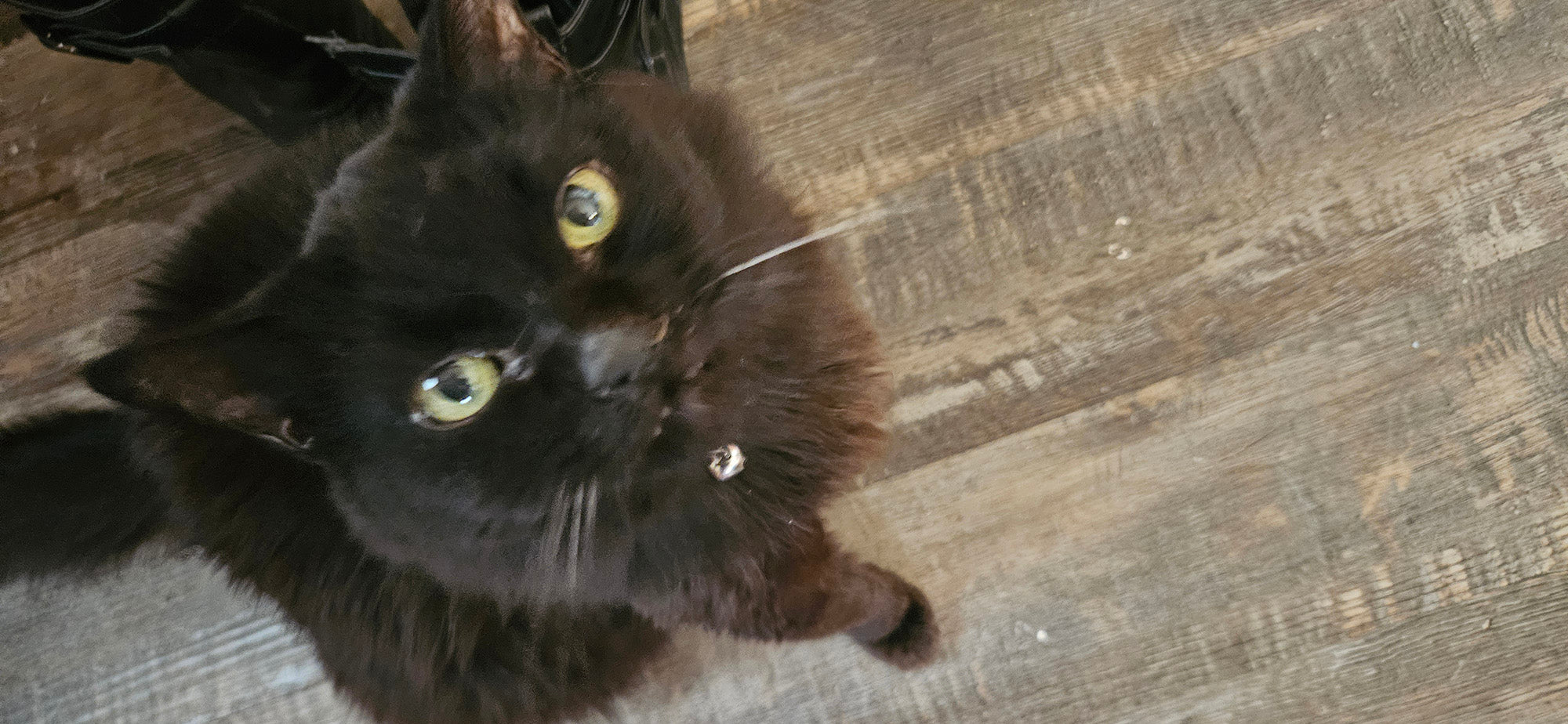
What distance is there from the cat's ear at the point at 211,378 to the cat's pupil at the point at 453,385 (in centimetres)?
17

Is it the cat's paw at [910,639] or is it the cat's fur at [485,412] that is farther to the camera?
the cat's paw at [910,639]

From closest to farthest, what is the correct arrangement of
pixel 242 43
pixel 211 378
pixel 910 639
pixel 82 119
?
pixel 211 378 → pixel 242 43 → pixel 910 639 → pixel 82 119

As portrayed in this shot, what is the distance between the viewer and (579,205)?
826mm

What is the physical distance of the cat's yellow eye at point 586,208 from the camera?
822mm

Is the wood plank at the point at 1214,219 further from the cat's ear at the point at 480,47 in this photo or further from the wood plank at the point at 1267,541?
→ the cat's ear at the point at 480,47

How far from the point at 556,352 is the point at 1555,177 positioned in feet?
5.76

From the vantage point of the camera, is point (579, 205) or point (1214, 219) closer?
point (579, 205)

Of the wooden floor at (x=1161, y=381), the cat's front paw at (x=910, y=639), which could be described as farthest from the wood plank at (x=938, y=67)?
the cat's front paw at (x=910, y=639)

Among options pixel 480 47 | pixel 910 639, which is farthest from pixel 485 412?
pixel 910 639

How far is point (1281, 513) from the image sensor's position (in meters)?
1.49

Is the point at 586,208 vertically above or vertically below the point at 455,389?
above

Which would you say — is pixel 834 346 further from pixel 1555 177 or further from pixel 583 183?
pixel 1555 177

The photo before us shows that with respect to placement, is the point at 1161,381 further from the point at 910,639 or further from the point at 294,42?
the point at 294,42

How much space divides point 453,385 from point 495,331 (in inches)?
2.8
